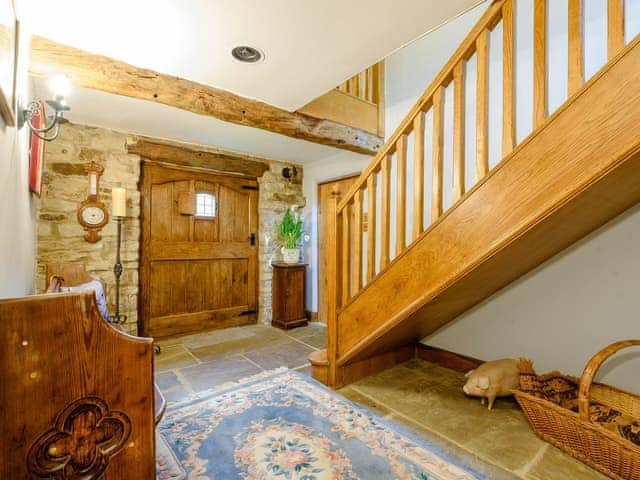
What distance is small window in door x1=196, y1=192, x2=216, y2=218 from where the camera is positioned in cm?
367

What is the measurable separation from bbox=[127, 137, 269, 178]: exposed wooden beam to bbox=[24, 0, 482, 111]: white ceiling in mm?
1413

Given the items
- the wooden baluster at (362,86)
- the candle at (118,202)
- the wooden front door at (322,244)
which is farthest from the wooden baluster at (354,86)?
the candle at (118,202)

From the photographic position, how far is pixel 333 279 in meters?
2.30

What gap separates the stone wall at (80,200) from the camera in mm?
2781

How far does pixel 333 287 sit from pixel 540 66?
1.65 m

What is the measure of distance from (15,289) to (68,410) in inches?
43.7

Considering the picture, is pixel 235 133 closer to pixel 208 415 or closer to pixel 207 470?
pixel 208 415

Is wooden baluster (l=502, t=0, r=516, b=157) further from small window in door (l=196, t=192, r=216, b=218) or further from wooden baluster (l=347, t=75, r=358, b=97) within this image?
small window in door (l=196, t=192, r=216, b=218)

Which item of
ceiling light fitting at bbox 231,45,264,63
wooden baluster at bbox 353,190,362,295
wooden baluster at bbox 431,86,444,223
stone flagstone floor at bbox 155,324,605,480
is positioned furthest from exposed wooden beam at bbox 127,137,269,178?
wooden baluster at bbox 431,86,444,223

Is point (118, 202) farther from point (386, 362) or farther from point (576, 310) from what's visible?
point (576, 310)

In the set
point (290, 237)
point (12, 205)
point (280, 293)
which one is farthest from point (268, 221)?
point (12, 205)

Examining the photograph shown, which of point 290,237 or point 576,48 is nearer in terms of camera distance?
point 576,48

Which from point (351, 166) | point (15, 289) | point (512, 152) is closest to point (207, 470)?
point (15, 289)

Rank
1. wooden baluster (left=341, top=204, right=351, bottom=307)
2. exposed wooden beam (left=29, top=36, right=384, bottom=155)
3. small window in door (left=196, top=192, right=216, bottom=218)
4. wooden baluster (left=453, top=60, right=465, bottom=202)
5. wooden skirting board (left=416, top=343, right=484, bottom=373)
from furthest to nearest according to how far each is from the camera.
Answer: small window in door (left=196, top=192, right=216, bottom=218) < wooden skirting board (left=416, top=343, right=484, bottom=373) < wooden baluster (left=341, top=204, right=351, bottom=307) < exposed wooden beam (left=29, top=36, right=384, bottom=155) < wooden baluster (left=453, top=60, right=465, bottom=202)
